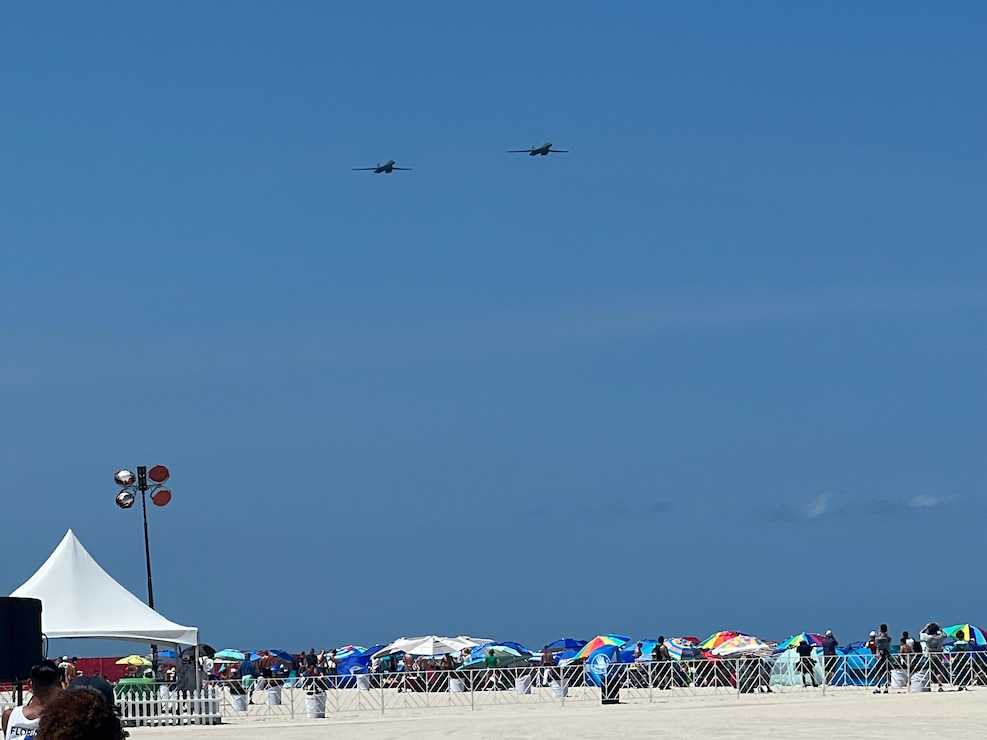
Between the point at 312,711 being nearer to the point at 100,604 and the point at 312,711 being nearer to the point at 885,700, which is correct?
the point at 100,604

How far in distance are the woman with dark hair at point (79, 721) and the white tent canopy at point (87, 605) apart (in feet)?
78.0

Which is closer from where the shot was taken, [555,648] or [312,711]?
[312,711]

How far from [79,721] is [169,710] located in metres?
23.8

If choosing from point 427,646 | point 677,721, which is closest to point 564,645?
point 427,646

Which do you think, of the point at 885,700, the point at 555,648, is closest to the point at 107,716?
the point at 885,700

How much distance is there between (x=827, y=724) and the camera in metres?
21.6

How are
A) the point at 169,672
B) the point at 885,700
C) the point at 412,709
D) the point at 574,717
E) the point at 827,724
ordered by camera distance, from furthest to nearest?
the point at 169,672
the point at 412,709
the point at 885,700
the point at 574,717
the point at 827,724

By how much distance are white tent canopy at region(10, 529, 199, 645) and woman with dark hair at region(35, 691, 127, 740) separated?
78.0 feet

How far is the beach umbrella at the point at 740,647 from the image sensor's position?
43.9m

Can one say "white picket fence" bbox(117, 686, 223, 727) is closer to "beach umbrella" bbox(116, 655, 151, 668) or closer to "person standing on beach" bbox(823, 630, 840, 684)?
"person standing on beach" bbox(823, 630, 840, 684)

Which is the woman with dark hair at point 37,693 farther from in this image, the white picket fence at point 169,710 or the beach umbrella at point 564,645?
the beach umbrella at point 564,645

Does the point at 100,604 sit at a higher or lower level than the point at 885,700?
higher

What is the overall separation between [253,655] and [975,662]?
34.0m

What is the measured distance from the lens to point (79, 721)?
14.8 feet
